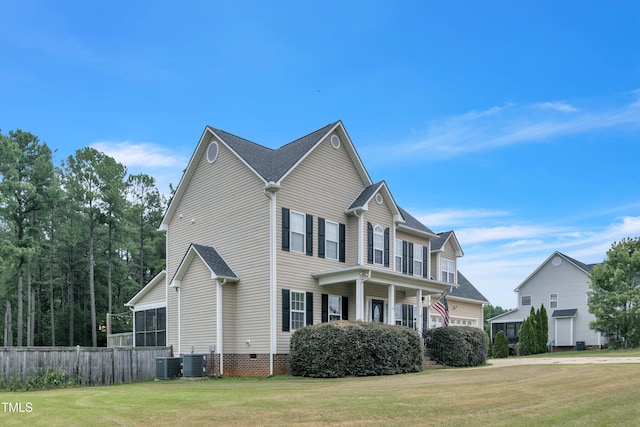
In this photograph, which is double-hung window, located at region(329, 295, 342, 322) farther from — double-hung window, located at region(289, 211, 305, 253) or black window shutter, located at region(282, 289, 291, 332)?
double-hung window, located at region(289, 211, 305, 253)

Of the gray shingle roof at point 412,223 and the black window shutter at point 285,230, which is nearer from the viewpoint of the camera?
the black window shutter at point 285,230

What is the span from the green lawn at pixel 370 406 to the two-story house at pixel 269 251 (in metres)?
7.23

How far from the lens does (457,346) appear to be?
24.8 m

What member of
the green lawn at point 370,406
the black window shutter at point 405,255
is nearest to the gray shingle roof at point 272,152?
the black window shutter at point 405,255

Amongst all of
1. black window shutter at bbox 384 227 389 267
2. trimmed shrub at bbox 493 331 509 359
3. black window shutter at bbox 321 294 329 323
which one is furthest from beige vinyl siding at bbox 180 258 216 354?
trimmed shrub at bbox 493 331 509 359

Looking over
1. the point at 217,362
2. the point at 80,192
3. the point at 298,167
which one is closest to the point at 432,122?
the point at 298,167

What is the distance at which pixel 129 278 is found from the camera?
53.4m

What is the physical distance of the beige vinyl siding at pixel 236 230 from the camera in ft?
71.9

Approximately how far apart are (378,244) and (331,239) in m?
2.64

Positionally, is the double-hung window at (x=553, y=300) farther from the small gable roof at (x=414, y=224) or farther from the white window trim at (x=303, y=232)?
the white window trim at (x=303, y=232)

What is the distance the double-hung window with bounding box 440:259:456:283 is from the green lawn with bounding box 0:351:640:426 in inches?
754

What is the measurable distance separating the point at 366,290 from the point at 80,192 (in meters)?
30.7

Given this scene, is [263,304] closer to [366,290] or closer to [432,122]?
[366,290]

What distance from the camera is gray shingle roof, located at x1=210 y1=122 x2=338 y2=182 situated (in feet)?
74.4
